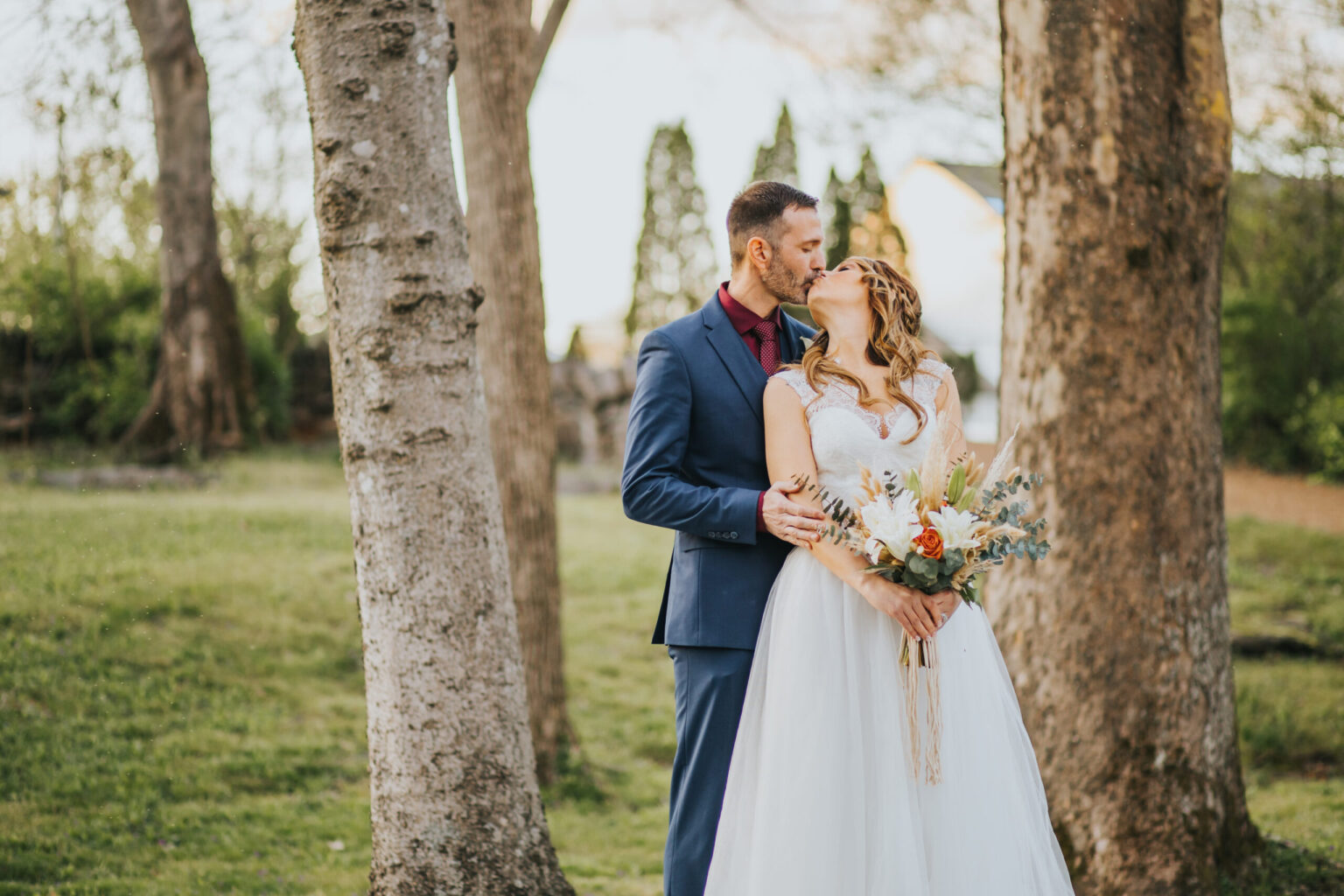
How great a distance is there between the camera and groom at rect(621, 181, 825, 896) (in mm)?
3070

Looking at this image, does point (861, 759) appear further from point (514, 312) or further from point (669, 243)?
point (669, 243)

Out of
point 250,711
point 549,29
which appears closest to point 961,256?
point 549,29

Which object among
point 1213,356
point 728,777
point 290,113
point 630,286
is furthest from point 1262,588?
point 630,286

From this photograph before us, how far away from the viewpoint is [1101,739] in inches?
167

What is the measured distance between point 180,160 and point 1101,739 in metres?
12.7

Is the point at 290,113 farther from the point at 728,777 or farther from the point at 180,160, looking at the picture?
the point at 728,777

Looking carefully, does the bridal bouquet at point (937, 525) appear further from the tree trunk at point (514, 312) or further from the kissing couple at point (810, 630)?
the tree trunk at point (514, 312)

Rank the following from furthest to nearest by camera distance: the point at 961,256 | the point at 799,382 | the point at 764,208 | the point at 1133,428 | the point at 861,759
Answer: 1. the point at 961,256
2. the point at 1133,428
3. the point at 764,208
4. the point at 799,382
5. the point at 861,759

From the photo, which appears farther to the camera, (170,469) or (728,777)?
(170,469)

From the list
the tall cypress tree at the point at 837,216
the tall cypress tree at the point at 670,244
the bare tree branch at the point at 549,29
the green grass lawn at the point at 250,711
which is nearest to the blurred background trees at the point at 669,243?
the tall cypress tree at the point at 670,244

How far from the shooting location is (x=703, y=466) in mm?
3223

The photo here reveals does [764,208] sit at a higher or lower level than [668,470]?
higher

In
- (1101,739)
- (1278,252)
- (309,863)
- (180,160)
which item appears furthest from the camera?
(1278,252)

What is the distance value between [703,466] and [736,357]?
35cm
